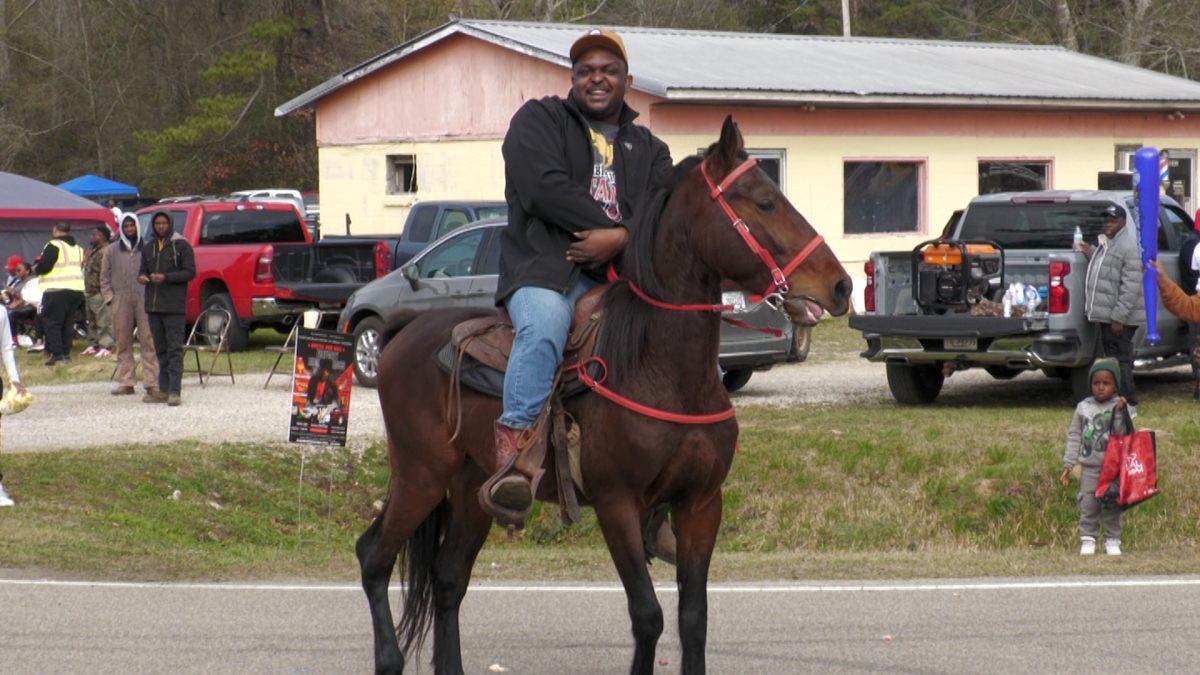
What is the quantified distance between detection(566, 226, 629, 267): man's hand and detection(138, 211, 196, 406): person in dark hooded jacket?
41.2 ft

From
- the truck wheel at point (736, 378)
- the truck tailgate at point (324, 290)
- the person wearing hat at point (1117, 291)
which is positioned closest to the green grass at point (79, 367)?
the truck tailgate at point (324, 290)

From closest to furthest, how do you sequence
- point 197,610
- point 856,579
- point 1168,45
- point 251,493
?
point 197,610
point 856,579
point 251,493
point 1168,45

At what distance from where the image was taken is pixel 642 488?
628 cm

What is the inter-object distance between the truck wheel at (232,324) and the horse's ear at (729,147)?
19621mm

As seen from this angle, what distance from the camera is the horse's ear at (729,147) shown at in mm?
6184

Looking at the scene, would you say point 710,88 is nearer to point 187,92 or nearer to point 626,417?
point 626,417

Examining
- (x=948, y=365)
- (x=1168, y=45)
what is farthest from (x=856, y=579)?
(x=1168, y=45)

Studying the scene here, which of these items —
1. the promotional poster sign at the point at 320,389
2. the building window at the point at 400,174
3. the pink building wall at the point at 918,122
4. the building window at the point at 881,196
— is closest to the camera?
the promotional poster sign at the point at 320,389

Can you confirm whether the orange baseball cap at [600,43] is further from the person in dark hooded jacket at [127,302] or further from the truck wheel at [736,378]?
the person in dark hooded jacket at [127,302]

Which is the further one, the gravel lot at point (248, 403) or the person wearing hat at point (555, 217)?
the gravel lot at point (248, 403)

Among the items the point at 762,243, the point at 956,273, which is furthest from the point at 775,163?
the point at 762,243

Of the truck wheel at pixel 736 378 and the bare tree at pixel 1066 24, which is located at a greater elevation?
the bare tree at pixel 1066 24

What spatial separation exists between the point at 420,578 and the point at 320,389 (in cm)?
599

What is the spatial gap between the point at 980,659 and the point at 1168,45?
4084cm
